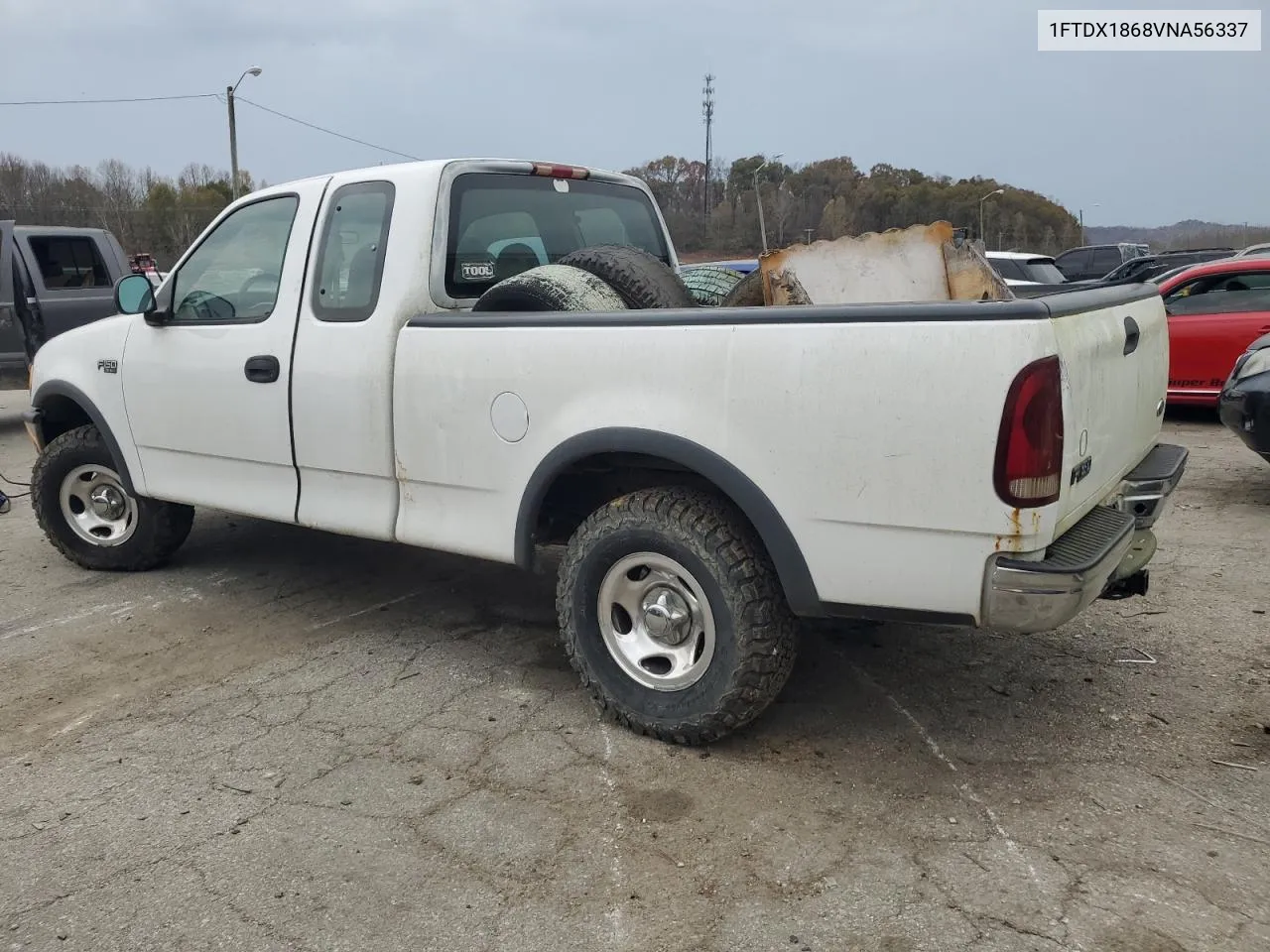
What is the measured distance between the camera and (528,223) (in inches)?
180

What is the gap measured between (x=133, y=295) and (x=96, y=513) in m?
1.34

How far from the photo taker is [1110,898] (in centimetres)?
257

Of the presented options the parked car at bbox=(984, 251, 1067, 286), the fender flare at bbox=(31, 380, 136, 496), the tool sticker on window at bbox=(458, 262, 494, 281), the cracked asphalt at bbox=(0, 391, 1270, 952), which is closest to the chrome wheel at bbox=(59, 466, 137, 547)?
the fender flare at bbox=(31, 380, 136, 496)

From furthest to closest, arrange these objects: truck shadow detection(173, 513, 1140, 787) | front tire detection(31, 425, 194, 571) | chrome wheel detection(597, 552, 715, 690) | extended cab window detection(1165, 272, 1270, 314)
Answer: extended cab window detection(1165, 272, 1270, 314), front tire detection(31, 425, 194, 571), truck shadow detection(173, 513, 1140, 787), chrome wheel detection(597, 552, 715, 690)

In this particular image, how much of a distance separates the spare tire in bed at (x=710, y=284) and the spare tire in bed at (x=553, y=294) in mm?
797

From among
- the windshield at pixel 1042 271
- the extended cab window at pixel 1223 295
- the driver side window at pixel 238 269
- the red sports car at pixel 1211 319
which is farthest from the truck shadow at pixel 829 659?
the windshield at pixel 1042 271

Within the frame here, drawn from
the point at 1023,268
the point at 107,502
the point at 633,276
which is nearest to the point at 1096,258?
the point at 1023,268

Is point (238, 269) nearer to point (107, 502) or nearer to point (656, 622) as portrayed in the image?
point (107, 502)

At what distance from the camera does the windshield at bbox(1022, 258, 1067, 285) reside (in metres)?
13.1

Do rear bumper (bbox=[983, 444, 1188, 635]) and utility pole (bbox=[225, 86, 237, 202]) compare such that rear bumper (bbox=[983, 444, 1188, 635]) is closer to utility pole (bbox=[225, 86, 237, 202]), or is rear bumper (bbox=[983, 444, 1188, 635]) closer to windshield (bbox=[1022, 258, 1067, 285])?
windshield (bbox=[1022, 258, 1067, 285])

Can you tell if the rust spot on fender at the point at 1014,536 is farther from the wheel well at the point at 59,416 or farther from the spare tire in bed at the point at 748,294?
the wheel well at the point at 59,416

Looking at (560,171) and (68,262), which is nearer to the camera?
(560,171)

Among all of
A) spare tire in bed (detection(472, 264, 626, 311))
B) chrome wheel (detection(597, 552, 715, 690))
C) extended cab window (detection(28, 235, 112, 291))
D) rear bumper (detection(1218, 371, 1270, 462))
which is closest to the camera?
chrome wheel (detection(597, 552, 715, 690))

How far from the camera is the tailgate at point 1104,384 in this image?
2820 millimetres
